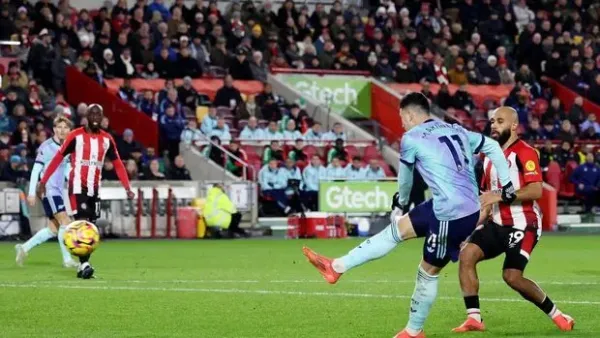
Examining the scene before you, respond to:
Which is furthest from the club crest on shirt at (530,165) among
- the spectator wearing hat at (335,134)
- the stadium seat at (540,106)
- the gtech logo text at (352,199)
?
the stadium seat at (540,106)

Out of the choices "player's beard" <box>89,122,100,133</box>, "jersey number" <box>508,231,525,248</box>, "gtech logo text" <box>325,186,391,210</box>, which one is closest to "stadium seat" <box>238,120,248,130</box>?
"gtech logo text" <box>325,186,391,210</box>

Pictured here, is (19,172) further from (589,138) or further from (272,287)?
(589,138)

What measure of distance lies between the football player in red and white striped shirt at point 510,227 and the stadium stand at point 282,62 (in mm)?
19165

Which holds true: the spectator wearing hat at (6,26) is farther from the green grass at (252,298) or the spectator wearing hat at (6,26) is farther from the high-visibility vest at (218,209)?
the green grass at (252,298)

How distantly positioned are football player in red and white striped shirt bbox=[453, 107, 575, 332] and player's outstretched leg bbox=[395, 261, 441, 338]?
1.28 meters

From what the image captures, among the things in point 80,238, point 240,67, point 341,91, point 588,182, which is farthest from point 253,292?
point 341,91

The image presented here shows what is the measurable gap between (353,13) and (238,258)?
2081cm

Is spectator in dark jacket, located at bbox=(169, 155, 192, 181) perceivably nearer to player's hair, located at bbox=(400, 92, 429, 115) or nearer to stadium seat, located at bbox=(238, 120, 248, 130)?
stadium seat, located at bbox=(238, 120, 248, 130)

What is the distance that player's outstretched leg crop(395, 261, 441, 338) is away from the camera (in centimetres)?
1120

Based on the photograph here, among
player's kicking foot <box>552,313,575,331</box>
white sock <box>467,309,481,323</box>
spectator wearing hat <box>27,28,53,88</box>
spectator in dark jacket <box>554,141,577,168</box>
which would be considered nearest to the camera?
player's kicking foot <box>552,313,575,331</box>

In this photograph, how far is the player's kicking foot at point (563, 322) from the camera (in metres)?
12.2

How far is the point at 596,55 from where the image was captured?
45906 millimetres

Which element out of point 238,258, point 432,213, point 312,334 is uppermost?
point 432,213

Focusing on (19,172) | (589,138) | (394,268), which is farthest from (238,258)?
(589,138)
